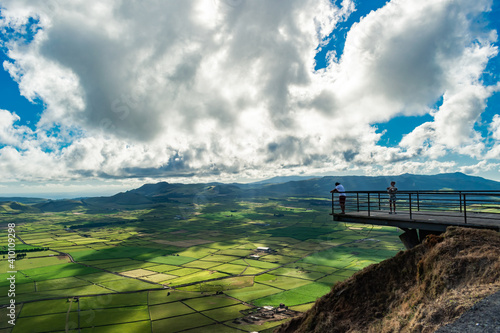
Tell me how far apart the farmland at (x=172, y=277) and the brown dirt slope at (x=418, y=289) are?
37912mm

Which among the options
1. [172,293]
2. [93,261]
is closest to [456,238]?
[172,293]

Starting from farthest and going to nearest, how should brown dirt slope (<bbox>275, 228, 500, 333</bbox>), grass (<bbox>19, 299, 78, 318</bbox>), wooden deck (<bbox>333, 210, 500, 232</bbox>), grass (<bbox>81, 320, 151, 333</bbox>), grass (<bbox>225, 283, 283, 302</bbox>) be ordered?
grass (<bbox>225, 283, 283, 302</bbox>), grass (<bbox>19, 299, 78, 318</bbox>), grass (<bbox>81, 320, 151, 333</bbox>), wooden deck (<bbox>333, 210, 500, 232</bbox>), brown dirt slope (<bbox>275, 228, 500, 333</bbox>)

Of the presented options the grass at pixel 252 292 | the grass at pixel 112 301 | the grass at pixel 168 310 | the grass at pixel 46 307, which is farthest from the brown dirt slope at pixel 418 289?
the grass at pixel 46 307

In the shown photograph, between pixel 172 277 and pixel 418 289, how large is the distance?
84271 mm

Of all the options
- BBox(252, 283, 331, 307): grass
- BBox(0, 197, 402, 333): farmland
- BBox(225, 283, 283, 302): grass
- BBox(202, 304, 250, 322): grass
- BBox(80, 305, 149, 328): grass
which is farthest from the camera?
BBox(225, 283, 283, 302): grass

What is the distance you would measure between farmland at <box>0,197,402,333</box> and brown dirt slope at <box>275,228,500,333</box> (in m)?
37.9

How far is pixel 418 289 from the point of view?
35.8 feet

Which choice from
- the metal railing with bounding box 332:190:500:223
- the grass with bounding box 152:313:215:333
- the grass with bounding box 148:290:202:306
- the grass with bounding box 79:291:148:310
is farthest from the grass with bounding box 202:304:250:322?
the metal railing with bounding box 332:190:500:223

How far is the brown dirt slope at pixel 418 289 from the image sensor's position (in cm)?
885

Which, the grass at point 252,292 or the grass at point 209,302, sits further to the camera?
the grass at point 252,292

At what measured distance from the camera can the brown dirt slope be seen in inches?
348

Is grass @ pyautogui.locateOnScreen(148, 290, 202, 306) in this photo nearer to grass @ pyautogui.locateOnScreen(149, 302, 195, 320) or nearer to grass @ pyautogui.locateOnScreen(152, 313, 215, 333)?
grass @ pyautogui.locateOnScreen(149, 302, 195, 320)

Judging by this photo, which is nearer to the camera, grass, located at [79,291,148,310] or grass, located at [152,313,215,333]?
grass, located at [152,313,215,333]

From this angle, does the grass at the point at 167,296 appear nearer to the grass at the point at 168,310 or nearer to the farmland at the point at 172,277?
the farmland at the point at 172,277
